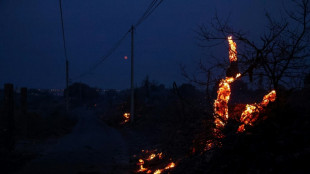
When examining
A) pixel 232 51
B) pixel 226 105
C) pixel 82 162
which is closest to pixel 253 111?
pixel 226 105

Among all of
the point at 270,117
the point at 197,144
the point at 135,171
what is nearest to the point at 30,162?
the point at 135,171

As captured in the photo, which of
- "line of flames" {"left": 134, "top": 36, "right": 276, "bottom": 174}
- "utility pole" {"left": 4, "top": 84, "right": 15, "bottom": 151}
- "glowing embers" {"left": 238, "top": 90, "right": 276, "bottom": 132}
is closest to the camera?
"glowing embers" {"left": 238, "top": 90, "right": 276, "bottom": 132}

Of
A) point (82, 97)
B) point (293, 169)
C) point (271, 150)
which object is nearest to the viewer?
point (293, 169)

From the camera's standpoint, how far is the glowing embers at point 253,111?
7055mm

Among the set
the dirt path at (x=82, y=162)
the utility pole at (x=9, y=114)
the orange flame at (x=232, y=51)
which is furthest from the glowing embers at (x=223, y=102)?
the utility pole at (x=9, y=114)

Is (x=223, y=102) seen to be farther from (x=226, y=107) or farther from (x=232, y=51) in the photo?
(x=232, y=51)

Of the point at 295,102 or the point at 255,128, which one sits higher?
the point at 295,102

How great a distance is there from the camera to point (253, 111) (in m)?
7.16

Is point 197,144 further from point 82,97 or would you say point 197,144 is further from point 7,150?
point 82,97

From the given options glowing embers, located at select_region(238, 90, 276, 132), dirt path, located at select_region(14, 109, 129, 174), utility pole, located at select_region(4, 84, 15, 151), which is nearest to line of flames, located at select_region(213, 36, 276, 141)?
glowing embers, located at select_region(238, 90, 276, 132)

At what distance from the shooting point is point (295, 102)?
7.80 m

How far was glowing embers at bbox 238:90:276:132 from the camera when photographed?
23.1 feet

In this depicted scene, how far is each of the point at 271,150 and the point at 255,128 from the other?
0.80m

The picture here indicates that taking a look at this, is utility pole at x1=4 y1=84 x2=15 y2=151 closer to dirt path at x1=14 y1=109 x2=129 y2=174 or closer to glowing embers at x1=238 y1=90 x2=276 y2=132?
dirt path at x1=14 y1=109 x2=129 y2=174
